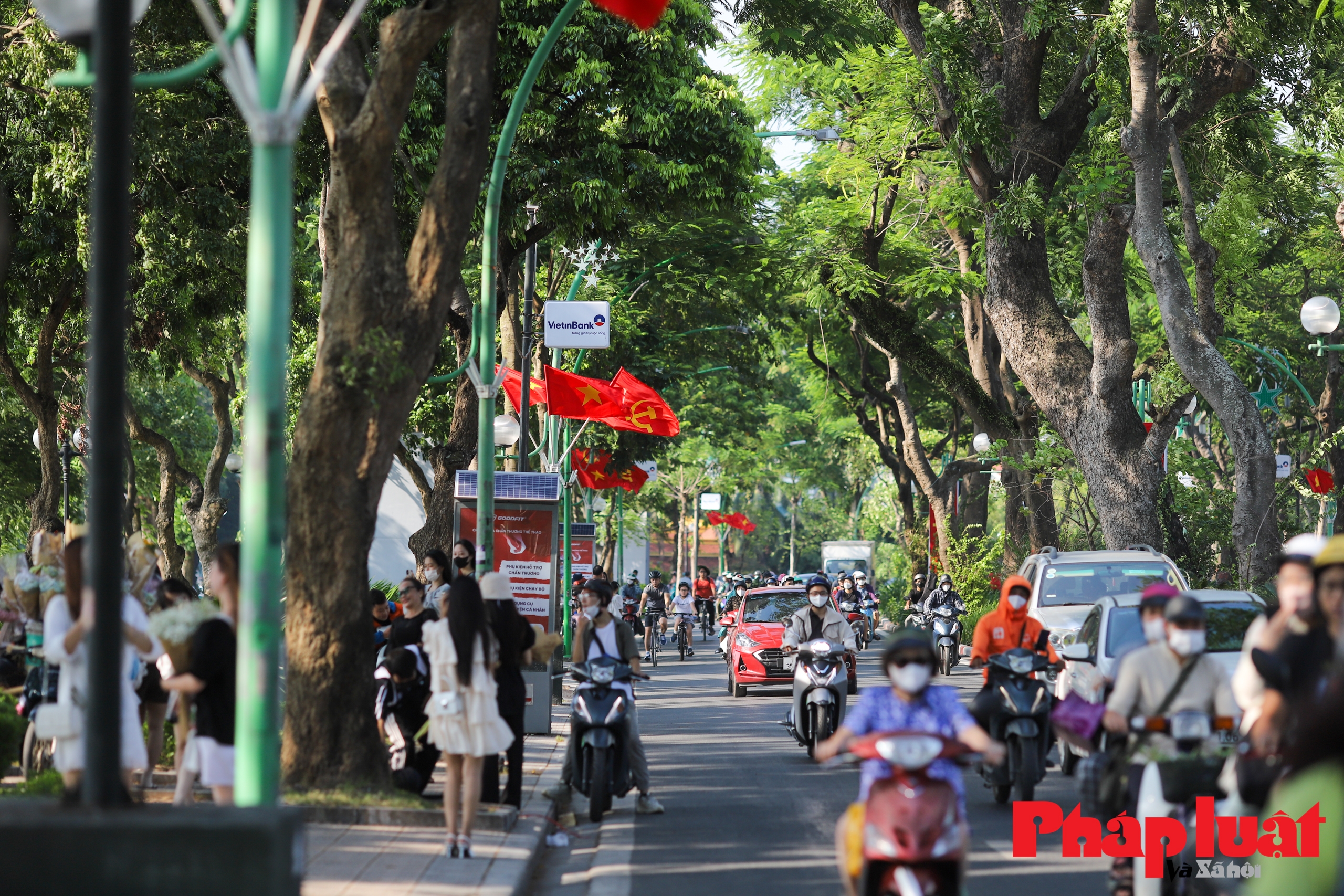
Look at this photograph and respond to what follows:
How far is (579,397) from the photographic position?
22.7m

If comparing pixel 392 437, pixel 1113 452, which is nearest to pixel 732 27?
pixel 1113 452

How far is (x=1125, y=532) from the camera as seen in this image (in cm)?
2089

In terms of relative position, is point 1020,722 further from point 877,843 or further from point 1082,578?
point 1082,578

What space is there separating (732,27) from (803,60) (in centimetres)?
118

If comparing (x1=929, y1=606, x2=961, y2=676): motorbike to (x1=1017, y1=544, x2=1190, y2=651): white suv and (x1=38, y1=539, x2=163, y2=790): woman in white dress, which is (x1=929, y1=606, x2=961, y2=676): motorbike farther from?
(x1=38, y1=539, x2=163, y2=790): woman in white dress

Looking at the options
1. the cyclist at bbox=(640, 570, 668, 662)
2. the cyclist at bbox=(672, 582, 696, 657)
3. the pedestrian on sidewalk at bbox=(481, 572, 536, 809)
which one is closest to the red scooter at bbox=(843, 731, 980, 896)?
the pedestrian on sidewalk at bbox=(481, 572, 536, 809)

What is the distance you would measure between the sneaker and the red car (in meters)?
10.7

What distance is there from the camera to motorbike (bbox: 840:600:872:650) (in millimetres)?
33875

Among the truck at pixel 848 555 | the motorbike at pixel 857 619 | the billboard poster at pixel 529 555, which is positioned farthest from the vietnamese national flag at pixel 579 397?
the truck at pixel 848 555

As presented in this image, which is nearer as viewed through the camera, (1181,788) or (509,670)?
(1181,788)

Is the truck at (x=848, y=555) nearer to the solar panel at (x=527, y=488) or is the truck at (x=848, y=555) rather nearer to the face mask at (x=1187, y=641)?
the solar panel at (x=527, y=488)

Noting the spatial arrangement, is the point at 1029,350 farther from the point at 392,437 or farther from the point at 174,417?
the point at 174,417

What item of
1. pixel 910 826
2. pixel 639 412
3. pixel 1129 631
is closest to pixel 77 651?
pixel 910 826

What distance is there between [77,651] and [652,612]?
25.7m
